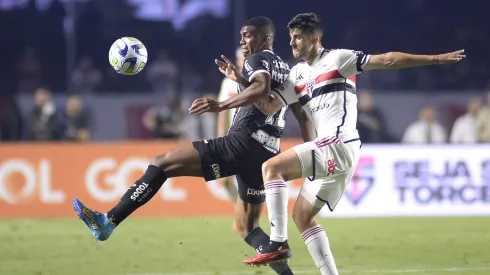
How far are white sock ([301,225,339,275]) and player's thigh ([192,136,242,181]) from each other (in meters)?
0.83

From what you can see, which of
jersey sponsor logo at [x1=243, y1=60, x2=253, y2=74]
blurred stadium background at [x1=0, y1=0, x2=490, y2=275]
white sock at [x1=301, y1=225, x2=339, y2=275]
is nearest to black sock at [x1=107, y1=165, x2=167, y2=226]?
jersey sponsor logo at [x1=243, y1=60, x2=253, y2=74]

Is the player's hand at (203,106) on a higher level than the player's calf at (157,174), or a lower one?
higher

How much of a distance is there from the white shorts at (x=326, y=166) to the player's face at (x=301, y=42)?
73 centimetres

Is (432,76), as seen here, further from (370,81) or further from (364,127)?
(364,127)

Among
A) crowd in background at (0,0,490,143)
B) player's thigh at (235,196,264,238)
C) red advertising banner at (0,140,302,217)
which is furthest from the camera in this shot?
crowd in background at (0,0,490,143)

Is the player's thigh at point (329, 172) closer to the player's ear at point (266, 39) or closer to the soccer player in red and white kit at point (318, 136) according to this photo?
the soccer player in red and white kit at point (318, 136)

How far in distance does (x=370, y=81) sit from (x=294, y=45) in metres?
13.3

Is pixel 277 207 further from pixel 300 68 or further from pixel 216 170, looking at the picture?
pixel 300 68

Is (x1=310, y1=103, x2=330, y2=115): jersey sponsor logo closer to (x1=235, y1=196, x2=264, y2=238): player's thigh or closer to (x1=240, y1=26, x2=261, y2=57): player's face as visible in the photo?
(x1=240, y1=26, x2=261, y2=57): player's face

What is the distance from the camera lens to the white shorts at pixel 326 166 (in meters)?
7.18

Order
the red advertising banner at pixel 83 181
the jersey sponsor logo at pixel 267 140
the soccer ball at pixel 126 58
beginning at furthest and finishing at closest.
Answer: the red advertising banner at pixel 83 181 < the soccer ball at pixel 126 58 < the jersey sponsor logo at pixel 267 140

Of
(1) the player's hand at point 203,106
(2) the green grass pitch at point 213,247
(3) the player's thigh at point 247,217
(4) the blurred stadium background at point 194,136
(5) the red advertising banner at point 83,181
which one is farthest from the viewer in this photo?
(5) the red advertising banner at point 83,181

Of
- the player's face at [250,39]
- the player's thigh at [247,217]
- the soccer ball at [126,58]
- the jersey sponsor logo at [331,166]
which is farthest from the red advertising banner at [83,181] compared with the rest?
the jersey sponsor logo at [331,166]

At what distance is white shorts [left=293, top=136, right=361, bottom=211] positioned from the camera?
23.6 ft
